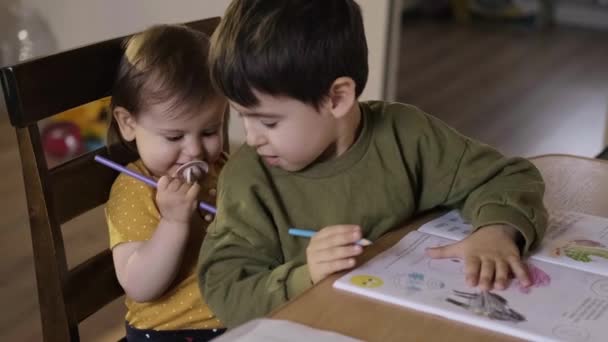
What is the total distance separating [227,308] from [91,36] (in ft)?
8.32

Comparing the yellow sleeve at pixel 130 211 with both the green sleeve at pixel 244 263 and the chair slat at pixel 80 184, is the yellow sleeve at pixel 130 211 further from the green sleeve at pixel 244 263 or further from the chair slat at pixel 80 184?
the green sleeve at pixel 244 263

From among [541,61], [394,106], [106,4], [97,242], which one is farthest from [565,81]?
[394,106]

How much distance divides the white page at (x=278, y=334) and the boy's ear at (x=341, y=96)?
30 cm

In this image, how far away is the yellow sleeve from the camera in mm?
1169

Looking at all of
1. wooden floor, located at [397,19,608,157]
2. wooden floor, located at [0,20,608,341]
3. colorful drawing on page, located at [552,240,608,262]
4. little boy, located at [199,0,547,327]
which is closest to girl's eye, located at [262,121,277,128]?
little boy, located at [199,0,547,327]

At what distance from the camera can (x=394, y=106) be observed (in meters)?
1.11

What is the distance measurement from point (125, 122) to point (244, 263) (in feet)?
1.20

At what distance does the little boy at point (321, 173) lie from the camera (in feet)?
3.03

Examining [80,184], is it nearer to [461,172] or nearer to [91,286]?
[91,286]

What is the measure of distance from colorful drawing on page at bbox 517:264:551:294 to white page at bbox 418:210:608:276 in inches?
1.4

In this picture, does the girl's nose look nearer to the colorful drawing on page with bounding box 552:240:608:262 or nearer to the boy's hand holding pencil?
the boy's hand holding pencil

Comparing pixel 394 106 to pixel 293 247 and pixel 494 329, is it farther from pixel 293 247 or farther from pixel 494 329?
pixel 494 329

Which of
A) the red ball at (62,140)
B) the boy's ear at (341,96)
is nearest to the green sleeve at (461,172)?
the boy's ear at (341,96)

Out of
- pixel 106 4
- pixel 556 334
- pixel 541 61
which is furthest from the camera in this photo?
pixel 541 61
